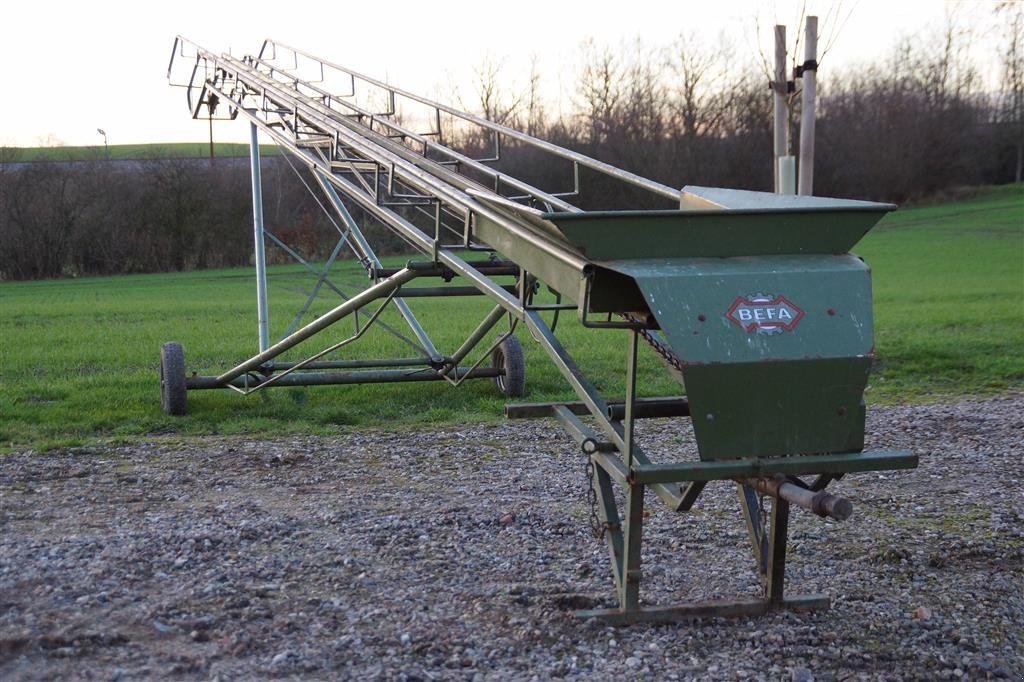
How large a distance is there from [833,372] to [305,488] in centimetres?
434

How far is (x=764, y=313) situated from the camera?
4391 millimetres

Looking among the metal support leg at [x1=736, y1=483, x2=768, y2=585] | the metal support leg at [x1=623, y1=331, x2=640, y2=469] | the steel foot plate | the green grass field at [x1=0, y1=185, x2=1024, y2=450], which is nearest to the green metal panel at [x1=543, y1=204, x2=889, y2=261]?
the metal support leg at [x1=623, y1=331, x2=640, y2=469]

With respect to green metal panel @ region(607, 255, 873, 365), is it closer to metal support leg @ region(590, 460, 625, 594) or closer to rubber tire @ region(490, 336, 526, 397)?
metal support leg @ region(590, 460, 625, 594)

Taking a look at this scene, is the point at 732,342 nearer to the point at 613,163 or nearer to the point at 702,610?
the point at 702,610

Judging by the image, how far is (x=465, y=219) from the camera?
20.0 feet

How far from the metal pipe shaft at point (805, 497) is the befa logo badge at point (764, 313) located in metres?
0.63

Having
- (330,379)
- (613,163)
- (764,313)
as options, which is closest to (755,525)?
(764,313)

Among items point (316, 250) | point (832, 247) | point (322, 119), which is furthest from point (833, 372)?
point (316, 250)

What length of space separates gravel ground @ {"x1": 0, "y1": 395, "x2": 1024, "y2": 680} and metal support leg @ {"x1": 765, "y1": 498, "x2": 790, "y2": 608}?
96 millimetres

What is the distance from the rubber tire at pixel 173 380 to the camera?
9992 millimetres

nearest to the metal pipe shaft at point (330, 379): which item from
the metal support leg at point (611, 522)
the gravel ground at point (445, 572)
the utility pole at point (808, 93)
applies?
the gravel ground at point (445, 572)

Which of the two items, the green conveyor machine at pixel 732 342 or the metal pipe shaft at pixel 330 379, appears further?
the metal pipe shaft at pixel 330 379

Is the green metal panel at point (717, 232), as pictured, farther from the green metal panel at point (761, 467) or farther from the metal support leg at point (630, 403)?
the green metal panel at point (761, 467)

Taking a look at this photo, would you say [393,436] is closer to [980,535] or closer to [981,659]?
[980,535]
